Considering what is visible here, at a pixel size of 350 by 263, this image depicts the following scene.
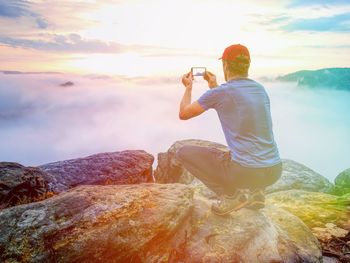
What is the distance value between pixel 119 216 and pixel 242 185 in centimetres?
260

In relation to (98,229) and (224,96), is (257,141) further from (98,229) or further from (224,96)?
(98,229)

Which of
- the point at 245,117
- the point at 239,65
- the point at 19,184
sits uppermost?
the point at 239,65

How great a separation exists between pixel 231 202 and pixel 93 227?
9.64ft

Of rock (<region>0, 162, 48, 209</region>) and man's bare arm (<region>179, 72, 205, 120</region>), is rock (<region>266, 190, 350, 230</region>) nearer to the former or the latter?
man's bare arm (<region>179, 72, 205, 120</region>)

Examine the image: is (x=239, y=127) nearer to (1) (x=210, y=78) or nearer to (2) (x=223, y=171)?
(2) (x=223, y=171)

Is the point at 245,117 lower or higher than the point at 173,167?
higher

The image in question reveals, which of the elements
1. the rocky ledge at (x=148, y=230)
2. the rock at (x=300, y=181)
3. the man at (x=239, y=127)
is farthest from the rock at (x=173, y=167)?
the man at (x=239, y=127)

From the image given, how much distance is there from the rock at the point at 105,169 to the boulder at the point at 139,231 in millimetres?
6350

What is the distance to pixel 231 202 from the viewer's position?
314 inches

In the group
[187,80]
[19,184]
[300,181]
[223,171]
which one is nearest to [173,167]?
[300,181]

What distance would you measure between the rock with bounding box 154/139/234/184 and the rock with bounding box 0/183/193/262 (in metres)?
7.36

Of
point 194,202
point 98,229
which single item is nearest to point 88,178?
point 194,202

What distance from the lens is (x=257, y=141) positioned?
728 cm

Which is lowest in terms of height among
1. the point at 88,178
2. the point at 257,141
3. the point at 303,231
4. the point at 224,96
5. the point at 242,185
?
the point at 88,178
